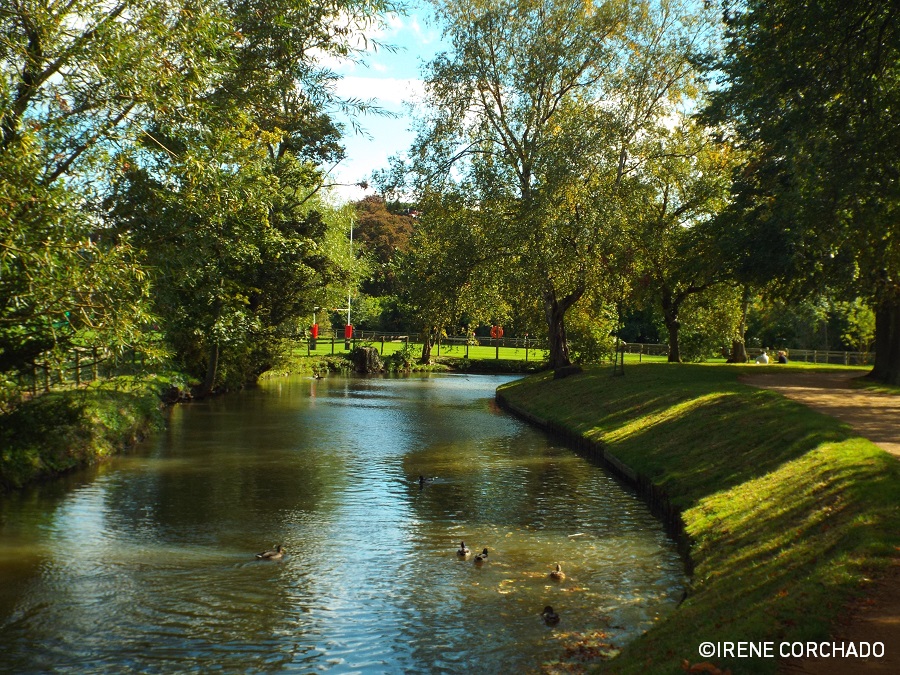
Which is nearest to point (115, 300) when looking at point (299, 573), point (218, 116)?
point (218, 116)

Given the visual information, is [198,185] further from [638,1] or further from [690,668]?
[638,1]

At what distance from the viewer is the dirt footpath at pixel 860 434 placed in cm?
628

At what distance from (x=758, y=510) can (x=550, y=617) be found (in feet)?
12.7

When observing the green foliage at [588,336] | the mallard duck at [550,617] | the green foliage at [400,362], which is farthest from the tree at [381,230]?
the mallard duck at [550,617]

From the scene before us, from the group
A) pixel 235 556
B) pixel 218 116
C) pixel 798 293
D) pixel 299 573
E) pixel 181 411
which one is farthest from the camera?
pixel 181 411

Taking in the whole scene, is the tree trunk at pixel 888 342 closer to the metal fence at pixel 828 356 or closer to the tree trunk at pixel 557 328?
the tree trunk at pixel 557 328

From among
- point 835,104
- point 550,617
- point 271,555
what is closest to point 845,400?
point 835,104

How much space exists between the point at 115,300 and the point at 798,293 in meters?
21.6

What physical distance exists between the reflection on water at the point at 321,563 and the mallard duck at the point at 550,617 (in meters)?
0.13

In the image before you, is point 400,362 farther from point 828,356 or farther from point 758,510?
point 758,510

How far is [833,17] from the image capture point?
12.3 m

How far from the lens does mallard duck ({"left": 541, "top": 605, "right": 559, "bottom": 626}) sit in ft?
31.6

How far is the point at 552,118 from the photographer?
1340 inches

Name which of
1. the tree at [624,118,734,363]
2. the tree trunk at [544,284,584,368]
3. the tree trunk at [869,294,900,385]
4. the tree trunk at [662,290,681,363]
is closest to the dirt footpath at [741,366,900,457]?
the tree trunk at [869,294,900,385]
